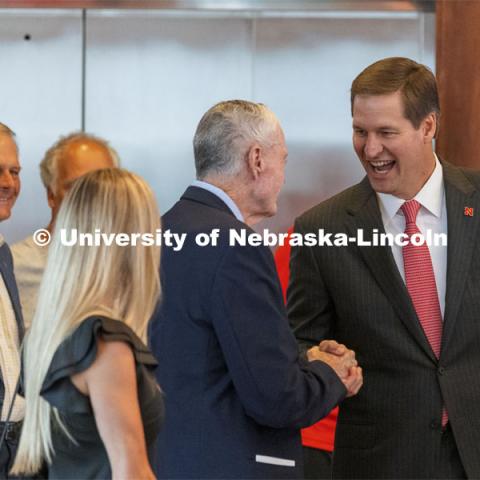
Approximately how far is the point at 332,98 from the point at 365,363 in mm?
2688

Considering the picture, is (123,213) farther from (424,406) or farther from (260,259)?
(424,406)

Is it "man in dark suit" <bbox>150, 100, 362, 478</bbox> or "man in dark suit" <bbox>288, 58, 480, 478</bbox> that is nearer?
"man in dark suit" <bbox>150, 100, 362, 478</bbox>

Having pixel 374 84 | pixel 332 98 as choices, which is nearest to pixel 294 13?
pixel 332 98

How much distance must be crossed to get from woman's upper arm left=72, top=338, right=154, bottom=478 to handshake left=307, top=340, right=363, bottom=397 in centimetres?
80

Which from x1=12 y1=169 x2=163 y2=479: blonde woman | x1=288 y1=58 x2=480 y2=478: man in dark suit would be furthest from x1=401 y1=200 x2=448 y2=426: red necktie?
x1=12 y1=169 x2=163 y2=479: blonde woman

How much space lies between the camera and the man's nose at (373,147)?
340cm

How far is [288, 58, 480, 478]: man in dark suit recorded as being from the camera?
11.0ft

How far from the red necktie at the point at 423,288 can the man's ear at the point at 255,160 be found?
0.54m

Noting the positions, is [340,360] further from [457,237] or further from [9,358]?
[9,358]

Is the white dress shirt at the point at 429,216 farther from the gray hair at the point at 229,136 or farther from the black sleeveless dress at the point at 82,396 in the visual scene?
the black sleeveless dress at the point at 82,396

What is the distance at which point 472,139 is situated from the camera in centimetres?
430

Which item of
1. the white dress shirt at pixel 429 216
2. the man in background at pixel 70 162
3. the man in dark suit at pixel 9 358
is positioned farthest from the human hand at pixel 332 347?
the man in background at pixel 70 162

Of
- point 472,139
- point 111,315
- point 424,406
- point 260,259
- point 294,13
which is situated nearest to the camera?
point 111,315

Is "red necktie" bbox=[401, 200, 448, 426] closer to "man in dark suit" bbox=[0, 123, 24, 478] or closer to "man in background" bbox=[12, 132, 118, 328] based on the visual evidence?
"man in dark suit" bbox=[0, 123, 24, 478]
